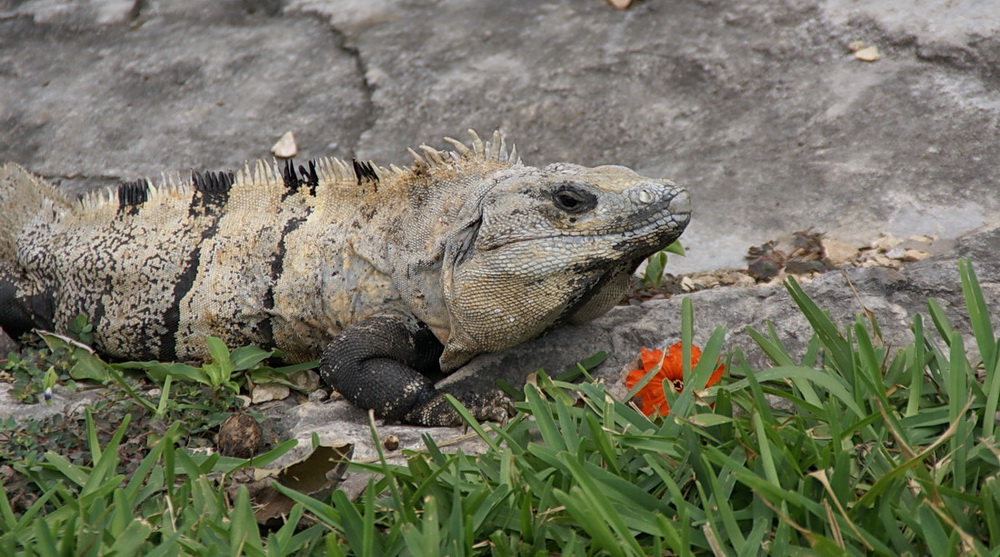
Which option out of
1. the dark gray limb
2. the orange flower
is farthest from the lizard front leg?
the dark gray limb

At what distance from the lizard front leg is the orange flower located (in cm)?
58

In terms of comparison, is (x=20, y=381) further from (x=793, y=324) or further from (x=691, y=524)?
(x=793, y=324)

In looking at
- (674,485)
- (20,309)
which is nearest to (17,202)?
(20,309)

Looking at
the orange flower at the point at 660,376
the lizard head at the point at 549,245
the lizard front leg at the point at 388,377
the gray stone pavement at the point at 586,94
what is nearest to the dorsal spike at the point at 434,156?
the lizard head at the point at 549,245

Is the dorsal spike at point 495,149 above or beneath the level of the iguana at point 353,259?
above

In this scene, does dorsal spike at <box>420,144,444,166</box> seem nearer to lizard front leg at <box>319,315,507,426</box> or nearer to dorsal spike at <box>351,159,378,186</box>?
dorsal spike at <box>351,159,378,186</box>

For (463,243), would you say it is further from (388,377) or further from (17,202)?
(17,202)

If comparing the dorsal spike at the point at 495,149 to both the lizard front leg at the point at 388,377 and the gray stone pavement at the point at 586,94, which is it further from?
the gray stone pavement at the point at 586,94

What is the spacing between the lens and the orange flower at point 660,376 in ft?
9.64

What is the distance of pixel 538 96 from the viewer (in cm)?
623

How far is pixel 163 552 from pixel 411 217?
1.91 meters

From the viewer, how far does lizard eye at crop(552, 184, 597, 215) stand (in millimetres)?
3361

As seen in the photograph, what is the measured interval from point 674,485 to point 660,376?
69 centimetres

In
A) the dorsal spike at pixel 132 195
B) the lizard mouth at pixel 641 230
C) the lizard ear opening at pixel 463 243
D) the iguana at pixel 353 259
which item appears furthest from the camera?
the dorsal spike at pixel 132 195
